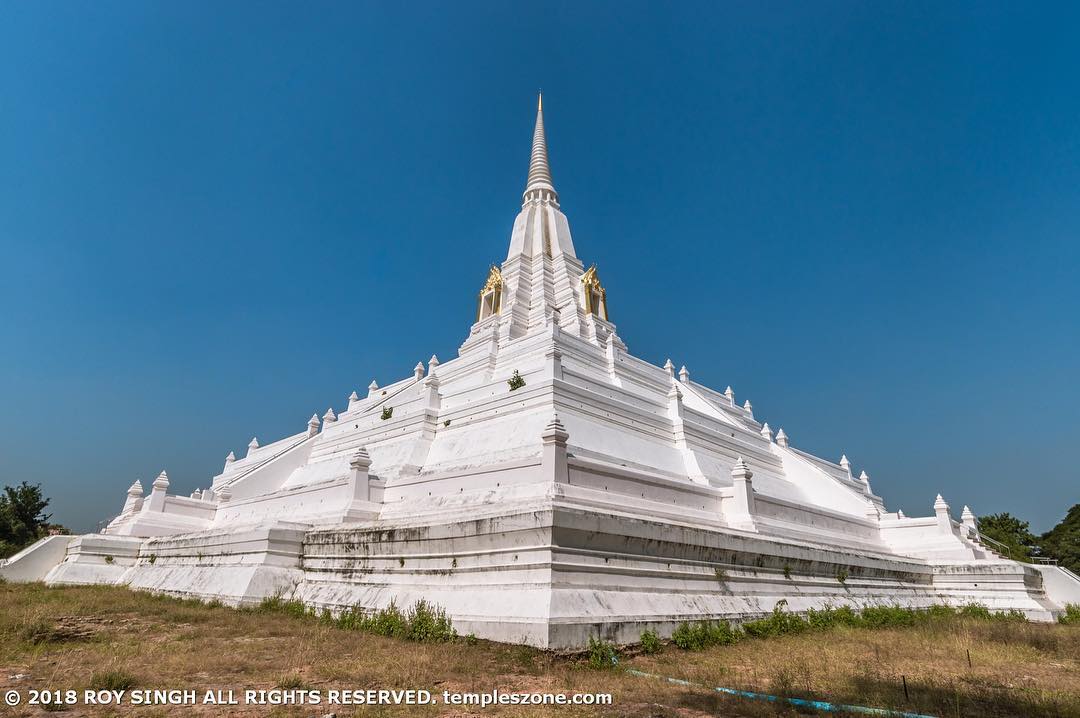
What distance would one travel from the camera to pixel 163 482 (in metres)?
23.3

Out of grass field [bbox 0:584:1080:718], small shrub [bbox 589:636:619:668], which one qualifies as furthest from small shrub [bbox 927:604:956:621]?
small shrub [bbox 589:636:619:668]

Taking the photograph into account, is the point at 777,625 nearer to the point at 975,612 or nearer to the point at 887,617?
the point at 887,617

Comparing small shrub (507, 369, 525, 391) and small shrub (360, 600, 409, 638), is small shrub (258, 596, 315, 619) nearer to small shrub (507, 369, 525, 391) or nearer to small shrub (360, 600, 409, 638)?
small shrub (360, 600, 409, 638)

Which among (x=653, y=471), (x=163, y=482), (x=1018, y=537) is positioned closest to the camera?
(x=653, y=471)

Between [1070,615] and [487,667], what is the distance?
22232 millimetres

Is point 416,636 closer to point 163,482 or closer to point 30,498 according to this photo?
point 163,482

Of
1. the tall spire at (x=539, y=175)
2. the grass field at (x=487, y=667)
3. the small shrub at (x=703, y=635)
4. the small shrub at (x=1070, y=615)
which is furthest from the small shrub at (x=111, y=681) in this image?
the tall spire at (x=539, y=175)

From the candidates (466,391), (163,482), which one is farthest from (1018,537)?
(163,482)

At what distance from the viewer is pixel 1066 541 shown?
43312 millimetres

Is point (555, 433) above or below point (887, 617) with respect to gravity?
above

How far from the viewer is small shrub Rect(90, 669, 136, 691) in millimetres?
6391

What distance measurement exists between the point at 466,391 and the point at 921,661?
1766 cm

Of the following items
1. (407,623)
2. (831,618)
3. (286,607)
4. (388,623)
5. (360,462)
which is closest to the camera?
(407,623)

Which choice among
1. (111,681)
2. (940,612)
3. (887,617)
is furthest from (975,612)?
(111,681)
